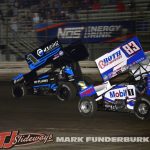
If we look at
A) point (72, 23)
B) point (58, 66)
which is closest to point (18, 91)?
point (58, 66)

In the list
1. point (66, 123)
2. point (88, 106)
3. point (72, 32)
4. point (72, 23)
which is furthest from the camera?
point (72, 23)

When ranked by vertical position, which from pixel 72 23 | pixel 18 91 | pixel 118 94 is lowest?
pixel 18 91

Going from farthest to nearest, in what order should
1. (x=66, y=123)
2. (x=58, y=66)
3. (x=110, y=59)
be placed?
(x=58, y=66) → (x=110, y=59) → (x=66, y=123)

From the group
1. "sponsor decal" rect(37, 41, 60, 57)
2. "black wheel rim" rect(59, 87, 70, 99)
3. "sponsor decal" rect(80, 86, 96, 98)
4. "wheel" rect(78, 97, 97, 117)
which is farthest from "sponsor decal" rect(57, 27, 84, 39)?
"wheel" rect(78, 97, 97, 117)

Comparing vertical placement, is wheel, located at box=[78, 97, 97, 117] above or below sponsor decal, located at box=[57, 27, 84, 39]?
above

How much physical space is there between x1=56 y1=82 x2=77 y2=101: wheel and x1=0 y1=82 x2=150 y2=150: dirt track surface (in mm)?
146

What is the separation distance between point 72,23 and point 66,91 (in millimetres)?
8327

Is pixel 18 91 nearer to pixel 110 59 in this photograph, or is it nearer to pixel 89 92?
pixel 89 92

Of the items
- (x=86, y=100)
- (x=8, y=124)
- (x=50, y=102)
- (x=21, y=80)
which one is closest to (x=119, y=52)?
(x=86, y=100)

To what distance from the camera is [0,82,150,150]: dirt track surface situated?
6637 mm

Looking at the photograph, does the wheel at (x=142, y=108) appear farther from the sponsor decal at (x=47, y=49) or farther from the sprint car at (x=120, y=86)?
the sponsor decal at (x=47, y=49)

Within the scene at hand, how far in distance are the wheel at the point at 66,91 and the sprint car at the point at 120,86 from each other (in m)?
1.89

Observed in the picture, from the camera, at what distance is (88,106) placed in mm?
9133

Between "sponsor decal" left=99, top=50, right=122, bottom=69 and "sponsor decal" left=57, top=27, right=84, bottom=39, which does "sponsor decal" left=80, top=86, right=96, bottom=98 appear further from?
"sponsor decal" left=57, top=27, right=84, bottom=39
